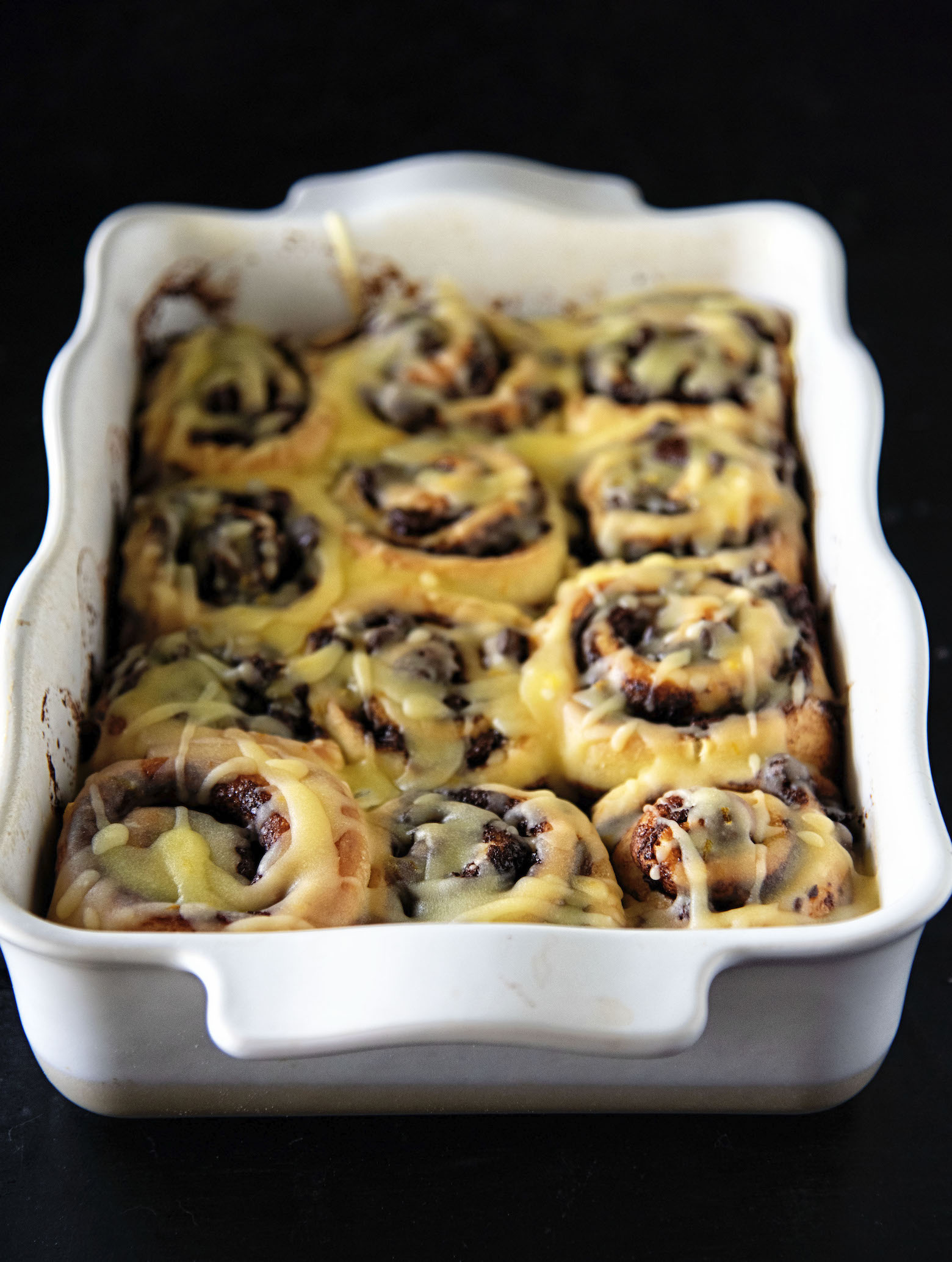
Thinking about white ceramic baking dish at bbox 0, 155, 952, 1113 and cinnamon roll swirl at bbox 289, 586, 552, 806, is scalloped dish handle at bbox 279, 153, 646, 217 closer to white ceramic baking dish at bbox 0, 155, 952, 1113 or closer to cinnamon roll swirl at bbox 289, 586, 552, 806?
white ceramic baking dish at bbox 0, 155, 952, 1113

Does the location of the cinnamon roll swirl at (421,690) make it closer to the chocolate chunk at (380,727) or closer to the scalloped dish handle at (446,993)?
the chocolate chunk at (380,727)

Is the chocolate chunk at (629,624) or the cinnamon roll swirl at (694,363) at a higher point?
the cinnamon roll swirl at (694,363)

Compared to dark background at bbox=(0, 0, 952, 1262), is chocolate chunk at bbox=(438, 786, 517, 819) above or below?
below

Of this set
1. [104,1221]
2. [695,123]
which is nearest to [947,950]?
[104,1221]

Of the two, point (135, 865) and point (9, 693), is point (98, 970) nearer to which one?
point (135, 865)

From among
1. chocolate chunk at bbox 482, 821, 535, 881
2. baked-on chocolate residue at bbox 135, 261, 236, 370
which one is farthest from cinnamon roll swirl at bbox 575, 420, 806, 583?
baked-on chocolate residue at bbox 135, 261, 236, 370

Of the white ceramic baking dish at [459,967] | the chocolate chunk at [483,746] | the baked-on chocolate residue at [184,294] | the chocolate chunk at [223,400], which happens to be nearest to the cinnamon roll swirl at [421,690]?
the chocolate chunk at [483,746]
